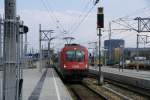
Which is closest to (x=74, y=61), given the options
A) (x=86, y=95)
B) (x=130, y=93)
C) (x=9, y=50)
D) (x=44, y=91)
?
(x=130, y=93)

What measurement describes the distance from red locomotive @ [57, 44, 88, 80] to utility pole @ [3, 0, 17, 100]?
27.2 m

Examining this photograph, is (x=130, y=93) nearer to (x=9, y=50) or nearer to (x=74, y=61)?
(x=74, y=61)

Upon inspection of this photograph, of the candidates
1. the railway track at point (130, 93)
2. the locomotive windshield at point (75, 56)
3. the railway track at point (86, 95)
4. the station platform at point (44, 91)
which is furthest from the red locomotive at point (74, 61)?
the railway track at point (86, 95)

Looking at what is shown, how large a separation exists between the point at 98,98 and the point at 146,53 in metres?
127

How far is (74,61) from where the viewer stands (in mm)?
38906

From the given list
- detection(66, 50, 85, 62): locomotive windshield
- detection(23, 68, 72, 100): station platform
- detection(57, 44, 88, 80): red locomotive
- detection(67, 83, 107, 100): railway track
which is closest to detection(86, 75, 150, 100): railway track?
detection(67, 83, 107, 100): railway track

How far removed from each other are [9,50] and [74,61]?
2805cm

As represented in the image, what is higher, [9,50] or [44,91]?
[9,50]

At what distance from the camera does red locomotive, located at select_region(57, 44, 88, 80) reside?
38312mm

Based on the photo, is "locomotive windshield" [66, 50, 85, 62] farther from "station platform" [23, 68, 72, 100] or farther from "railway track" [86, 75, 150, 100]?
"railway track" [86, 75, 150, 100]

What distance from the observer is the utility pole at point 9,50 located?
428 inches

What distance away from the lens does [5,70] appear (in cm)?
1100

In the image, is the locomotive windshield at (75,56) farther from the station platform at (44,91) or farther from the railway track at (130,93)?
the railway track at (130,93)

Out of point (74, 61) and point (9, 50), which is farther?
point (74, 61)
